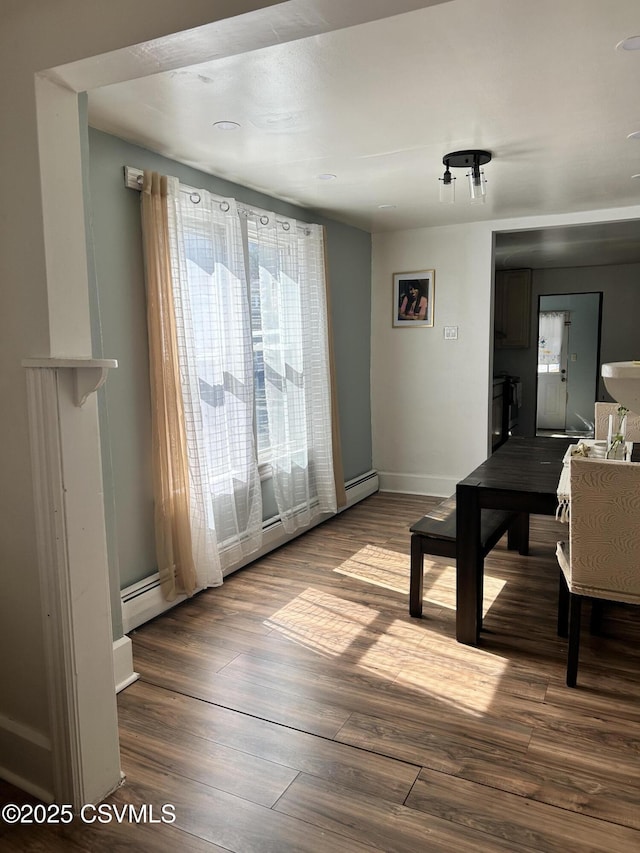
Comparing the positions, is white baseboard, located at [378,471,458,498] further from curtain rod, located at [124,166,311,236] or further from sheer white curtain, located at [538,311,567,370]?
sheer white curtain, located at [538,311,567,370]

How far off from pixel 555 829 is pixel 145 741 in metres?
1.33

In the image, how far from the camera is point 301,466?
4.36 metres

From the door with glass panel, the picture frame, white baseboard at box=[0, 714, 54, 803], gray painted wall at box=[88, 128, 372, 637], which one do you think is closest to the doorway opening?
the door with glass panel

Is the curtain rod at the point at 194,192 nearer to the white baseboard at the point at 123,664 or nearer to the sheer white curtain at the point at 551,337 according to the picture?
the white baseboard at the point at 123,664

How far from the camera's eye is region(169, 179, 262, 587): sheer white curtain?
314 centimetres

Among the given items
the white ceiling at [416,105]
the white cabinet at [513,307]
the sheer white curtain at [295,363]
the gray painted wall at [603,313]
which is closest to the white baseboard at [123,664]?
the sheer white curtain at [295,363]

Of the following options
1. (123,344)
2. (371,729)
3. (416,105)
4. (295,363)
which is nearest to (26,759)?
(371,729)

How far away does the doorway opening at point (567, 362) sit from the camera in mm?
8266

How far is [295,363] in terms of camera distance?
4.25m

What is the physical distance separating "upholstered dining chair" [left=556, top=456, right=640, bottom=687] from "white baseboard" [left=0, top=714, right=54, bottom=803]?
6.19 ft

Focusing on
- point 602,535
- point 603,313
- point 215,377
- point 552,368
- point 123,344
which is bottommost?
point 602,535

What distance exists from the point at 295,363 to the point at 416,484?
197 centimetres

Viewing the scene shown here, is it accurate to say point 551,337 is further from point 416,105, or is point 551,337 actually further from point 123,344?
point 123,344

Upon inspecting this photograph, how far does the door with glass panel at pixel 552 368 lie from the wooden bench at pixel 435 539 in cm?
589
